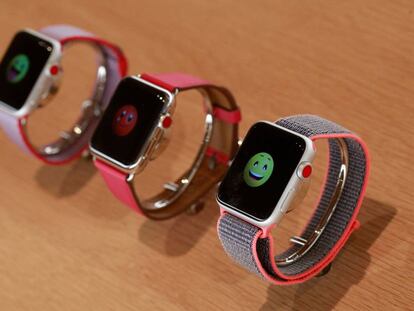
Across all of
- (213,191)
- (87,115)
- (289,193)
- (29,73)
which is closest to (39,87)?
(29,73)

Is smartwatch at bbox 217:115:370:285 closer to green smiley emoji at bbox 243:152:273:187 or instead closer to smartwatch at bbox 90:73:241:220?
green smiley emoji at bbox 243:152:273:187

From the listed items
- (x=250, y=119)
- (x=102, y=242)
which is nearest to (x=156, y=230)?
(x=102, y=242)

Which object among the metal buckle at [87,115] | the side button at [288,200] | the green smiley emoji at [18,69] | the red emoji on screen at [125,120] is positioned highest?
the side button at [288,200]

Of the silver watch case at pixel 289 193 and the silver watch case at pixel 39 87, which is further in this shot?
the silver watch case at pixel 39 87

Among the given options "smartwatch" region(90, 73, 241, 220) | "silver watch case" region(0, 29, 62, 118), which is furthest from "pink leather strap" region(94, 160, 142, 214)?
"silver watch case" region(0, 29, 62, 118)

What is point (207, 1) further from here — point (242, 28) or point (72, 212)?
point (72, 212)

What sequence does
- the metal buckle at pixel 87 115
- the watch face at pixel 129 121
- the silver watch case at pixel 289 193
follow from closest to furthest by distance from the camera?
the silver watch case at pixel 289 193 → the watch face at pixel 129 121 → the metal buckle at pixel 87 115

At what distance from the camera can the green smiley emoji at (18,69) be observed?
2.63ft

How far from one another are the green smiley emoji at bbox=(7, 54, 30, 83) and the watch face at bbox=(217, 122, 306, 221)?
0.31 metres

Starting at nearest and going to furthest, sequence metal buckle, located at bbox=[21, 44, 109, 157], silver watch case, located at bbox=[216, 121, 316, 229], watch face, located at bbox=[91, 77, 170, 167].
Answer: silver watch case, located at bbox=[216, 121, 316, 229], watch face, located at bbox=[91, 77, 170, 167], metal buckle, located at bbox=[21, 44, 109, 157]

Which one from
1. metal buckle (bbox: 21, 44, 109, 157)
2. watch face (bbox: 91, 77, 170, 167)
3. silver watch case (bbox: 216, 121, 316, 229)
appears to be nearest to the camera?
silver watch case (bbox: 216, 121, 316, 229)

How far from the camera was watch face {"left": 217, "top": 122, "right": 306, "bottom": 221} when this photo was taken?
61cm

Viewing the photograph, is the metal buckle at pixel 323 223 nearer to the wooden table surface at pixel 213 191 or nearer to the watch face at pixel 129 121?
the wooden table surface at pixel 213 191

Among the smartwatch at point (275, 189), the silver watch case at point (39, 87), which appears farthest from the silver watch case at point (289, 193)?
the silver watch case at point (39, 87)
